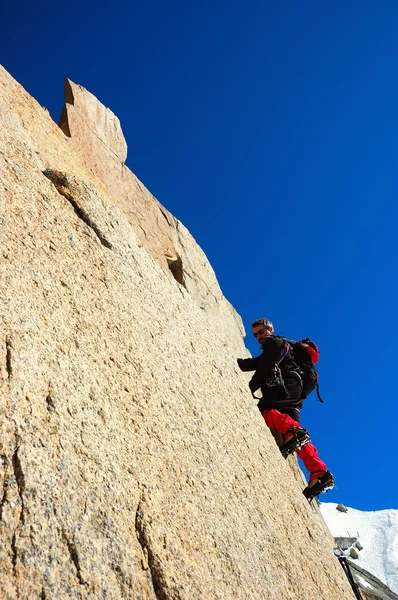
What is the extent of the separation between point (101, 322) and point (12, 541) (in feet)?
8.63

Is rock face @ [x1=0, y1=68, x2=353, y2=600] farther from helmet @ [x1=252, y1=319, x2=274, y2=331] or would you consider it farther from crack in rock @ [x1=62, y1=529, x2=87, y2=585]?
helmet @ [x1=252, y1=319, x2=274, y2=331]

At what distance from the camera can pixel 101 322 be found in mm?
5332

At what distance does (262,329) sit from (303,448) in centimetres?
247

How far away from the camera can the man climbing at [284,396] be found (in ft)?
27.3

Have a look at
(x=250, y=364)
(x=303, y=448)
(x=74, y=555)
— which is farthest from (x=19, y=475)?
(x=250, y=364)

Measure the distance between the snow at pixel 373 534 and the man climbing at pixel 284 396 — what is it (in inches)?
1323

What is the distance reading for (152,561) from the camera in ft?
12.3

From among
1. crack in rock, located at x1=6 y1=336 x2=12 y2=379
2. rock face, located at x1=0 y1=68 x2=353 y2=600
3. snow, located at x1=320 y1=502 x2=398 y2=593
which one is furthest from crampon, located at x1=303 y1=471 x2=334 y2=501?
snow, located at x1=320 y1=502 x2=398 y2=593

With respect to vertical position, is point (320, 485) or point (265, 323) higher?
point (265, 323)

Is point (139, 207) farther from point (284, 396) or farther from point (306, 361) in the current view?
point (284, 396)

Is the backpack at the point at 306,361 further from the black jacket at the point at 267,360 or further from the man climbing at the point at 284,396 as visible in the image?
the black jacket at the point at 267,360

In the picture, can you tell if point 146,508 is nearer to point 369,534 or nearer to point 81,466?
point 81,466

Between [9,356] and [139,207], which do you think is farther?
[139,207]

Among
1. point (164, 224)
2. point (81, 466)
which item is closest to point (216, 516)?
point (81, 466)
